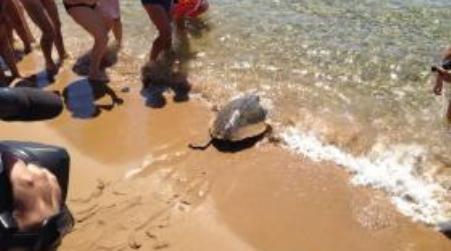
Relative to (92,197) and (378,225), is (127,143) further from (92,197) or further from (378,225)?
(378,225)

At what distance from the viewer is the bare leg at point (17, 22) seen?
7137 millimetres

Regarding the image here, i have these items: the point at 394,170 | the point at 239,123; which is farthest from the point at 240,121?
the point at 394,170

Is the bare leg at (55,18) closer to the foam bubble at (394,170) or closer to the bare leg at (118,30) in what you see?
the bare leg at (118,30)

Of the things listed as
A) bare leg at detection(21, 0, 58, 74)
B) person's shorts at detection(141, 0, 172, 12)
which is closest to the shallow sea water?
person's shorts at detection(141, 0, 172, 12)

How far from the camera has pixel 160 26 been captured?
6754 millimetres

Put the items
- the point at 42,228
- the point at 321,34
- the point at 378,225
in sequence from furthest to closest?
the point at 321,34, the point at 378,225, the point at 42,228

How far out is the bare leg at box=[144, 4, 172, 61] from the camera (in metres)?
6.62

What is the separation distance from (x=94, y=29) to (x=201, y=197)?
2.64m

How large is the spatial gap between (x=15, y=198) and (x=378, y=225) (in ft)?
10.4

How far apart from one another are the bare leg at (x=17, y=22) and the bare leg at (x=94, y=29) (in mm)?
1055

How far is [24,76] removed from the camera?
6.88 m

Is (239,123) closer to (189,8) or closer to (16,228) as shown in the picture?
(189,8)

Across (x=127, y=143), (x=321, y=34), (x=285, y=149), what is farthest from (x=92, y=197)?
(x=321, y=34)

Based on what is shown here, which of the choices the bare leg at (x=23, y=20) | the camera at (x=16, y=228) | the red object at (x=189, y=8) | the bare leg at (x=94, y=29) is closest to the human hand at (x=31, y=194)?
the camera at (x=16, y=228)
